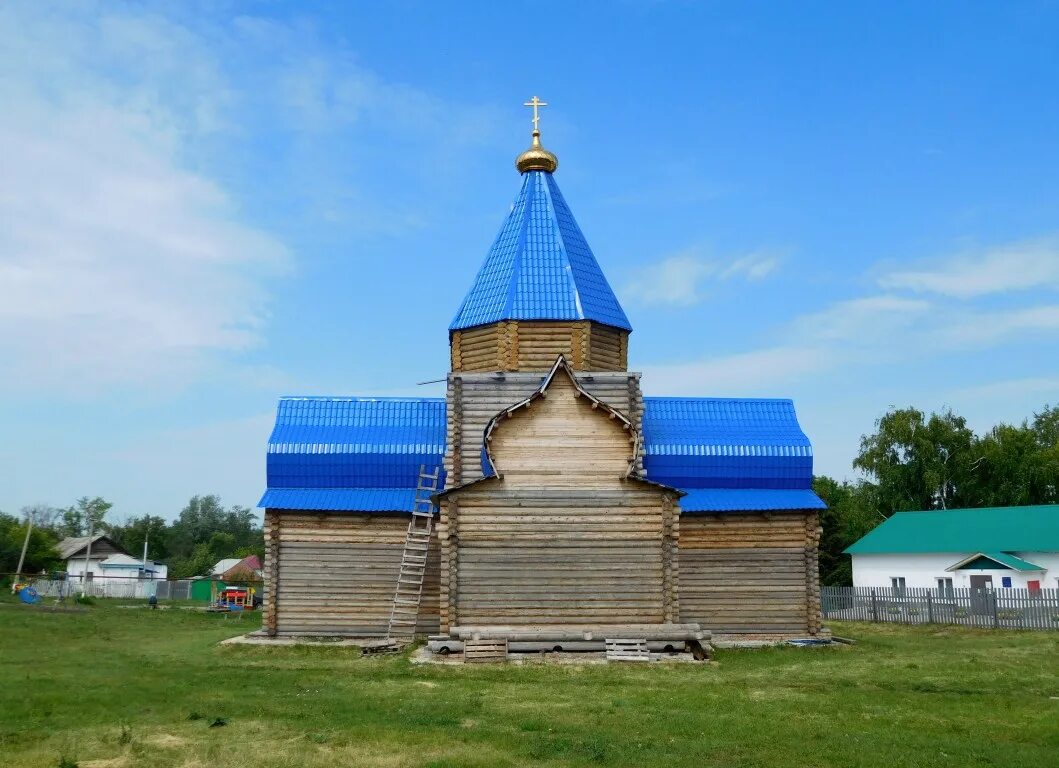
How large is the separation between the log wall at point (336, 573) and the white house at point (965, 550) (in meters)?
20.6

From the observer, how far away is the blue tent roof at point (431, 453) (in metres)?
22.0

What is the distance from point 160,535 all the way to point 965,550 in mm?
82323

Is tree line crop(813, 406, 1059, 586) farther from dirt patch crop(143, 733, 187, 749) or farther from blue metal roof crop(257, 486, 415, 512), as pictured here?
dirt patch crop(143, 733, 187, 749)

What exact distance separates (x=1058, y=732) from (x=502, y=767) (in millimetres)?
6543

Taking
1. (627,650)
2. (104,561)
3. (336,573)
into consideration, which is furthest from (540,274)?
(104,561)

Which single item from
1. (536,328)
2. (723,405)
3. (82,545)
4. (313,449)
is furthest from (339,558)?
(82,545)

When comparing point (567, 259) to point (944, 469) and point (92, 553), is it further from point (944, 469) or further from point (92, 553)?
point (92, 553)

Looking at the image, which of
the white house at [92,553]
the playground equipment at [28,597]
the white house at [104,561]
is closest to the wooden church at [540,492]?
the playground equipment at [28,597]

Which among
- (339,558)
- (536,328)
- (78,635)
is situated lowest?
(78,635)

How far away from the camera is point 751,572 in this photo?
21875 mm

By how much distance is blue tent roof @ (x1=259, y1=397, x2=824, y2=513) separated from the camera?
22000 millimetres

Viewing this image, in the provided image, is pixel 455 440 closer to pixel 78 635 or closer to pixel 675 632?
pixel 675 632

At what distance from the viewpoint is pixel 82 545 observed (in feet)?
233

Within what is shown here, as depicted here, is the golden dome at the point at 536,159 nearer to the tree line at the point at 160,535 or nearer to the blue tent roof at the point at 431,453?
the blue tent roof at the point at 431,453
